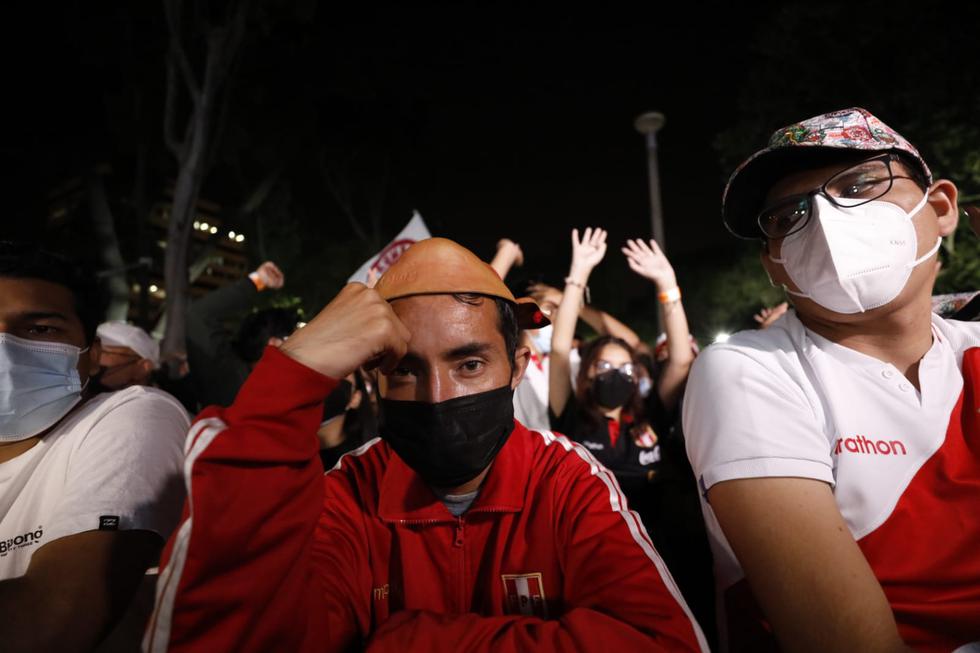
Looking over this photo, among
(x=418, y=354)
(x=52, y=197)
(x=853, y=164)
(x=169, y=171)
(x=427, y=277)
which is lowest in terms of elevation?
(x=418, y=354)

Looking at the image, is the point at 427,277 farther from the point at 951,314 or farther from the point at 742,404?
the point at 951,314

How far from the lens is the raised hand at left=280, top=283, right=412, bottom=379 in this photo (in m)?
1.43

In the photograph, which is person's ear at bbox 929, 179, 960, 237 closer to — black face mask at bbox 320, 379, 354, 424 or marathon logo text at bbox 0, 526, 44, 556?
marathon logo text at bbox 0, 526, 44, 556

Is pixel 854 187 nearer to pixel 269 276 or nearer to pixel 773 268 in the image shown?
pixel 773 268

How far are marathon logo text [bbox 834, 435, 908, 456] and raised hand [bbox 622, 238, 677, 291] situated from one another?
2.02 metres

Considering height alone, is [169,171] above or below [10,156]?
above

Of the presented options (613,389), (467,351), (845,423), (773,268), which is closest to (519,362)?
(467,351)

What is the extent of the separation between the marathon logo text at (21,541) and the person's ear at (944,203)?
3.34 m

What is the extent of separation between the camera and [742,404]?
5.54ft

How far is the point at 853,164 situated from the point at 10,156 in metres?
15.4

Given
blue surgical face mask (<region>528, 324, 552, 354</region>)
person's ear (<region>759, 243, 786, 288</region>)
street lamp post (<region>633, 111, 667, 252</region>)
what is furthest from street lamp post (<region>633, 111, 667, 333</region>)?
person's ear (<region>759, 243, 786, 288</region>)

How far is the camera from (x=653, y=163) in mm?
10289

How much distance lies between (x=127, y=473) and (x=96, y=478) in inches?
3.5

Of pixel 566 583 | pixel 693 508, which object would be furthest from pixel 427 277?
pixel 693 508
